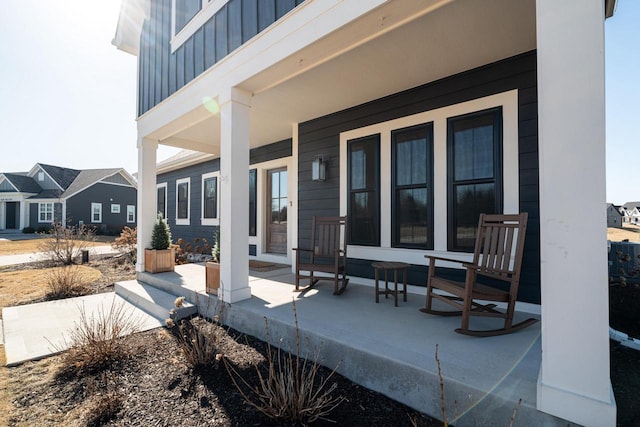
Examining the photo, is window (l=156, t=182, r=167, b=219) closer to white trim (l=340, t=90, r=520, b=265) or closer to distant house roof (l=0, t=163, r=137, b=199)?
white trim (l=340, t=90, r=520, b=265)

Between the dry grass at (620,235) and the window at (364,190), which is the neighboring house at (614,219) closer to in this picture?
the dry grass at (620,235)

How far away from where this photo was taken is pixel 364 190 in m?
4.43

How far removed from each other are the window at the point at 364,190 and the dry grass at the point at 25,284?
16.0ft

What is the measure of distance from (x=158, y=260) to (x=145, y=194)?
122cm

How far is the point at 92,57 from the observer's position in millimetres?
6074

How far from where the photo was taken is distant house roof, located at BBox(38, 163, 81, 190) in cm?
2272

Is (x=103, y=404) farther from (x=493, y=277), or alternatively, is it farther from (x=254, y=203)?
(x=254, y=203)

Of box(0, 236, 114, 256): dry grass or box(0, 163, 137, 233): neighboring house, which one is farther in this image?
box(0, 163, 137, 233): neighboring house

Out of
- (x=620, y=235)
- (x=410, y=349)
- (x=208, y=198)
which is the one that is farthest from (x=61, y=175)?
(x=620, y=235)

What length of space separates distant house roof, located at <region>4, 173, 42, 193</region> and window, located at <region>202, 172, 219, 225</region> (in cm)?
2186

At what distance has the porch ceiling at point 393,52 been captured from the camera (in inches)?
94.1

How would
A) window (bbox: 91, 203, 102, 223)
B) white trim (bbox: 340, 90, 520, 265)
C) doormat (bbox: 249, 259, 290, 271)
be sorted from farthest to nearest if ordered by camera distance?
window (bbox: 91, 203, 102, 223) → doormat (bbox: 249, 259, 290, 271) → white trim (bbox: 340, 90, 520, 265)

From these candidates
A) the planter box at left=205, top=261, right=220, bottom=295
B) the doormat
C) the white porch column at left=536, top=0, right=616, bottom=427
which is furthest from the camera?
the doormat

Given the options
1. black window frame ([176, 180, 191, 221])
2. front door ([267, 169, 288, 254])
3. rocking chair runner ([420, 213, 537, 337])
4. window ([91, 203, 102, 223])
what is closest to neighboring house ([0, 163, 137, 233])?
window ([91, 203, 102, 223])
